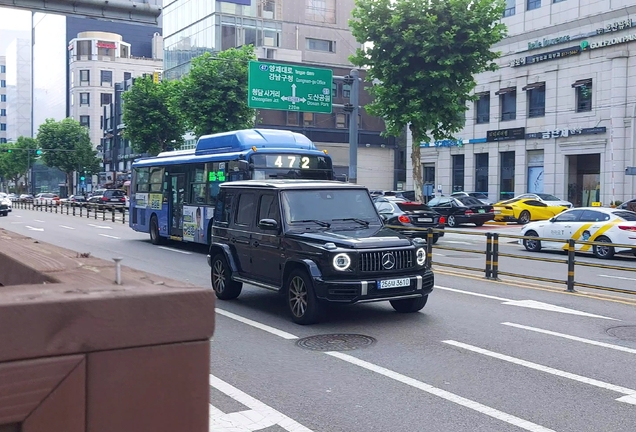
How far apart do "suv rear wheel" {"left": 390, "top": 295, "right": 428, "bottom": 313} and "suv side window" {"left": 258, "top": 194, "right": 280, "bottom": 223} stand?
2.14 meters

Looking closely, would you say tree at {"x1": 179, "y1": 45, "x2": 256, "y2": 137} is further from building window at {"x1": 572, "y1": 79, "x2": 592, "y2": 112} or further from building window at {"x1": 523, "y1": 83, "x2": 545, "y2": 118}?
building window at {"x1": 572, "y1": 79, "x2": 592, "y2": 112}

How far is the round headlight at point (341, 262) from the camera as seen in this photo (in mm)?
9610

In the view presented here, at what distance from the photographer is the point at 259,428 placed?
561 cm

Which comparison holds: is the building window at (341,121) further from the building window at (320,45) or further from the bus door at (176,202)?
the bus door at (176,202)

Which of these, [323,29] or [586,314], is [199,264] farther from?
[323,29]

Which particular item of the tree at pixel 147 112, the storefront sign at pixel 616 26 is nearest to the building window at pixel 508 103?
the storefront sign at pixel 616 26

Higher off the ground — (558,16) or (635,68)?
(558,16)

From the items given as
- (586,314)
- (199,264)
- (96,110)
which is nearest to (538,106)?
(199,264)

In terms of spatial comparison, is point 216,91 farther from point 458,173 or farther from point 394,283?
point 394,283

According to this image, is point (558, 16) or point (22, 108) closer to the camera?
point (558, 16)

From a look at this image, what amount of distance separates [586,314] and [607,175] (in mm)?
33749

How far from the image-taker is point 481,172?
51.8 meters

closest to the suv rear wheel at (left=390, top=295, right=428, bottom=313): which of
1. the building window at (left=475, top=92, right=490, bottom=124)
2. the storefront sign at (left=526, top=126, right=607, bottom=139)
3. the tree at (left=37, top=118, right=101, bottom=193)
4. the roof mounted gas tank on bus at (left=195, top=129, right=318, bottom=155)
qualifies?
the roof mounted gas tank on bus at (left=195, top=129, right=318, bottom=155)

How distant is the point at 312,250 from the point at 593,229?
46.4ft
